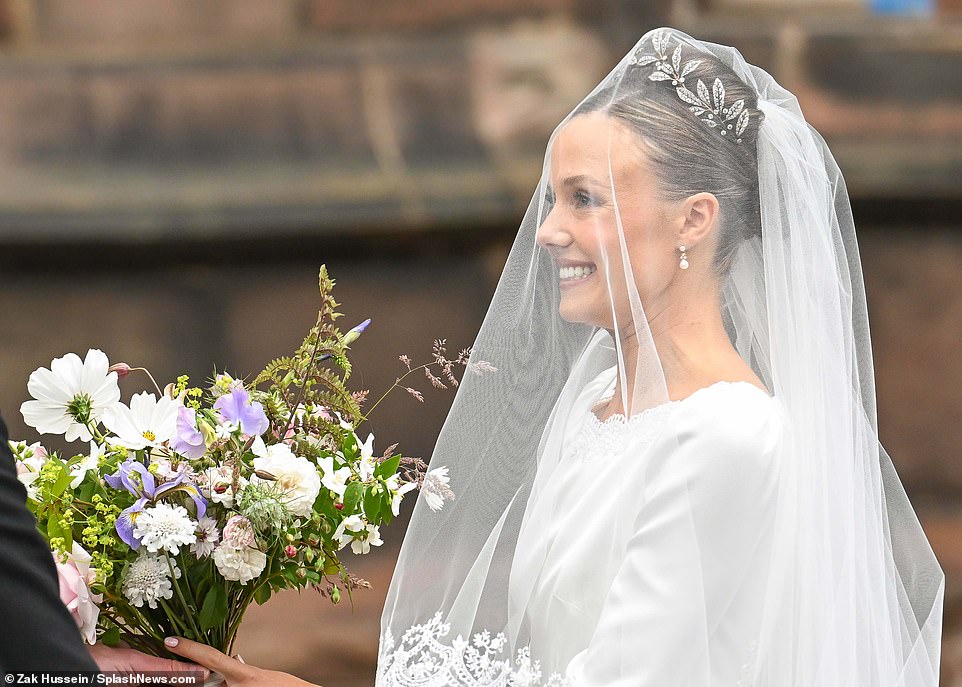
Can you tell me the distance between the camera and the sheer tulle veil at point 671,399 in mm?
1568

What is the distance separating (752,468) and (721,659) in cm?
24

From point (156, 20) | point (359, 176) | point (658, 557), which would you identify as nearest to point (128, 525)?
point (658, 557)

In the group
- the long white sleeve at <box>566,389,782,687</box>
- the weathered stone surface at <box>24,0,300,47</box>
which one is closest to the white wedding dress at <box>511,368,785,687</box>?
the long white sleeve at <box>566,389,782,687</box>

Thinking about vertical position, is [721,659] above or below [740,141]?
below

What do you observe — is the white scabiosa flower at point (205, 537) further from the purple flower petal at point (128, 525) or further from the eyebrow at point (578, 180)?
the eyebrow at point (578, 180)

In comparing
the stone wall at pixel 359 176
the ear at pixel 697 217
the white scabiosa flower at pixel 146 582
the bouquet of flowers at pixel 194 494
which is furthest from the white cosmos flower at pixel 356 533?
the stone wall at pixel 359 176

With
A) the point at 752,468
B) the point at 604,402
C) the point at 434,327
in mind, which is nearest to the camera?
the point at 752,468

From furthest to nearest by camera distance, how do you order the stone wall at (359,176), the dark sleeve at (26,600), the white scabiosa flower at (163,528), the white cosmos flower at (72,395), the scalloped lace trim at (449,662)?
1. the stone wall at (359,176)
2. the scalloped lace trim at (449,662)
3. the white cosmos flower at (72,395)
4. the white scabiosa flower at (163,528)
5. the dark sleeve at (26,600)

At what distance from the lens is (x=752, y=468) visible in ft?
4.92

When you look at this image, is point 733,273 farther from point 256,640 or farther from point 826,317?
point 256,640

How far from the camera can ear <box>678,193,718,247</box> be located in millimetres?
1655

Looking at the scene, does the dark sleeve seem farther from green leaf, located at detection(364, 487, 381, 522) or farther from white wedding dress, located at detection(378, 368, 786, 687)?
white wedding dress, located at detection(378, 368, 786, 687)

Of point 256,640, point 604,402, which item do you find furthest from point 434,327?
point 604,402

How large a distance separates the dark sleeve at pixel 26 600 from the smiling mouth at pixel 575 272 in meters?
0.88
